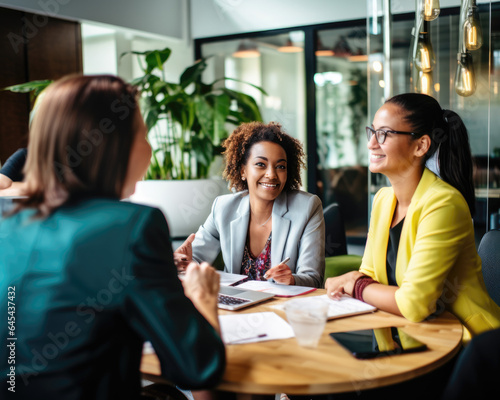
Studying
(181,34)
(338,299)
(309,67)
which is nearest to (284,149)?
(338,299)

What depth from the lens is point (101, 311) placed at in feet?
2.89

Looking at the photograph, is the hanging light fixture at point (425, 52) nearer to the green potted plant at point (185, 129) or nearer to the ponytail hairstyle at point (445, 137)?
the ponytail hairstyle at point (445, 137)

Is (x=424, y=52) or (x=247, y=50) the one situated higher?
(x=247, y=50)

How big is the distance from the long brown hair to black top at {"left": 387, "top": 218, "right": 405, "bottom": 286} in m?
0.96

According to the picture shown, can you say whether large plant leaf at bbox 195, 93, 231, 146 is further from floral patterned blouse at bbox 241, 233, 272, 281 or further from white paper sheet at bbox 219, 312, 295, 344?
white paper sheet at bbox 219, 312, 295, 344

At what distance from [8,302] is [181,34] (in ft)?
17.6

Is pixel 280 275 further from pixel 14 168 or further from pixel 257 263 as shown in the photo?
pixel 14 168

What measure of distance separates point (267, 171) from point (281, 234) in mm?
297

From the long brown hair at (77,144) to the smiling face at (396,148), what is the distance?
915 mm

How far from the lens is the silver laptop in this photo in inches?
57.6

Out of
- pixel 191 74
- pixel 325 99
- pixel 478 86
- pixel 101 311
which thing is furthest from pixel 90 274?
pixel 325 99

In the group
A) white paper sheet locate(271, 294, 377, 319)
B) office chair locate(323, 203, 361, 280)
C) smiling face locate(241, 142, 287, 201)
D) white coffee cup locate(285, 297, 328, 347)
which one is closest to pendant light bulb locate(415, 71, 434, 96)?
office chair locate(323, 203, 361, 280)

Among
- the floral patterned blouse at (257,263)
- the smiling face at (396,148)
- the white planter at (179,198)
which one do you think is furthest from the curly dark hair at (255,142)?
the white planter at (179,198)

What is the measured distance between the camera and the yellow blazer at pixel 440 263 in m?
1.35
